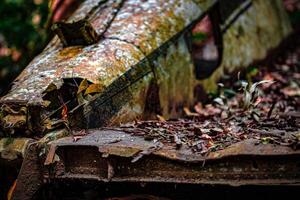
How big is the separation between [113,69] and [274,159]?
5.96 feet

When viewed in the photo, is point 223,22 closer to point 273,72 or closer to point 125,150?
point 273,72

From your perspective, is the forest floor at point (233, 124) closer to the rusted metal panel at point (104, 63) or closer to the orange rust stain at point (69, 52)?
the rusted metal panel at point (104, 63)

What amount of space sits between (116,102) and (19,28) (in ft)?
12.8

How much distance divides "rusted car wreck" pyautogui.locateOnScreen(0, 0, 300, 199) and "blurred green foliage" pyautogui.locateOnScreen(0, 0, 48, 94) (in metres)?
2.40

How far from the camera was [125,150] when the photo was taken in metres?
2.79

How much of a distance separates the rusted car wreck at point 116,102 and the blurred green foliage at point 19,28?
2.40m

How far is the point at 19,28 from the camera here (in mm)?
6965

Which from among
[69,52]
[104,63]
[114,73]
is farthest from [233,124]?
[69,52]

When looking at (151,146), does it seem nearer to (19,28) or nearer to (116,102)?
(116,102)

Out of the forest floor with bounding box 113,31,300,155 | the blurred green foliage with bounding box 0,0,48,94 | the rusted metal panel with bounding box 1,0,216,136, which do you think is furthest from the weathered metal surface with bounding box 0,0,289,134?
the blurred green foliage with bounding box 0,0,48,94

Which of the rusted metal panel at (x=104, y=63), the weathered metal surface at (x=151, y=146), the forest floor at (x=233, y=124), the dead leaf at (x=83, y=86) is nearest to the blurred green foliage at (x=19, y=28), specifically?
the rusted metal panel at (x=104, y=63)

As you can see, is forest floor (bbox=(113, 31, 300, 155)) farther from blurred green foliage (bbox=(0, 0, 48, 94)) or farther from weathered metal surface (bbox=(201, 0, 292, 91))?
blurred green foliage (bbox=(0, 0, 48, 94))

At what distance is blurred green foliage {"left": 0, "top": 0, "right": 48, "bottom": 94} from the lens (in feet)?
22.9

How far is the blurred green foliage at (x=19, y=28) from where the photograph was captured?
696 centimetres
